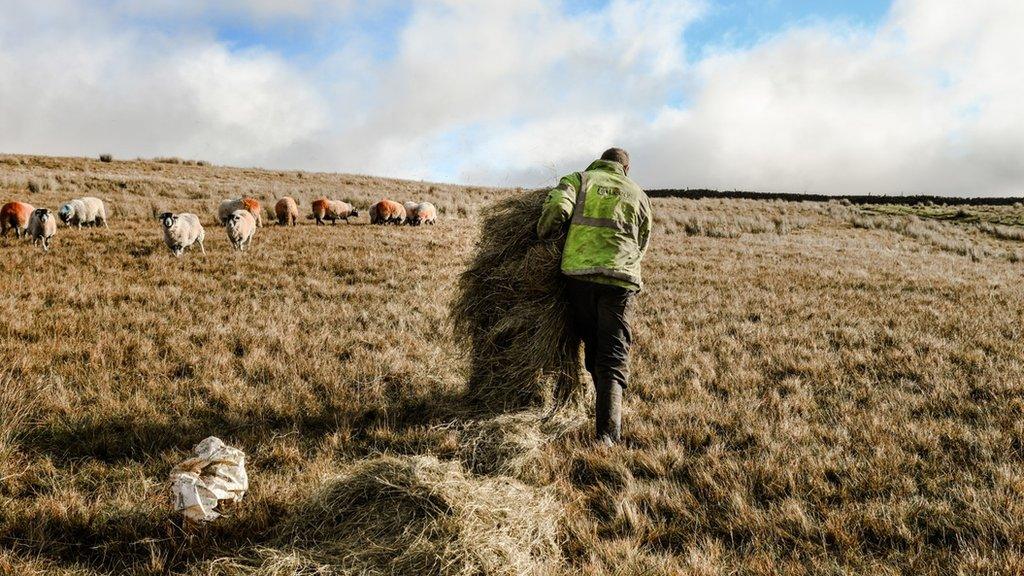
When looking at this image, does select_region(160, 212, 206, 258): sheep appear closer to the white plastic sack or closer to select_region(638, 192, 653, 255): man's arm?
the white plastic sack

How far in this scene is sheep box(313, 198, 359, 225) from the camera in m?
19.7

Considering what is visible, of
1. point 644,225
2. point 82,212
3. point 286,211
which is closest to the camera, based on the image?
point 644,225

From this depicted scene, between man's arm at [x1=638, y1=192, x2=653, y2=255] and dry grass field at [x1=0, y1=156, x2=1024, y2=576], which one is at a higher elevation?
man's arm at [x1=638, y1=192, x2=653, y2=255]

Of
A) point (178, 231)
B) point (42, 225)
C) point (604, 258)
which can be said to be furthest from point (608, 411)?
point (42, 225)

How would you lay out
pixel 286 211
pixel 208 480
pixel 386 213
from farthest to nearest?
pixel 386 213
pixel 286 211
pixel 208 480

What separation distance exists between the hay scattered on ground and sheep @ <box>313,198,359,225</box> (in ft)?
55.6

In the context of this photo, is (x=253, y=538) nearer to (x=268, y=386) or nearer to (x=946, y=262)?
(x=268, y=386)

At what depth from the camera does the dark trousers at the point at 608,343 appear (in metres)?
4.54

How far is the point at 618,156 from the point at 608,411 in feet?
7.50

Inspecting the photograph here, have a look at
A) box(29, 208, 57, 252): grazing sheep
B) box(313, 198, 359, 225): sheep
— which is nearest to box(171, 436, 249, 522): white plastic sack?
box(29, 208, 57, 252): grazing sheep

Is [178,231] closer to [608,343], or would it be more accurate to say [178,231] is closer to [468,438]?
[468,438]

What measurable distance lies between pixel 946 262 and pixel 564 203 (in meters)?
19.3

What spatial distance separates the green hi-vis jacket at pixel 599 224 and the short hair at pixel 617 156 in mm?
290

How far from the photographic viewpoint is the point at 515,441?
14.1ft
